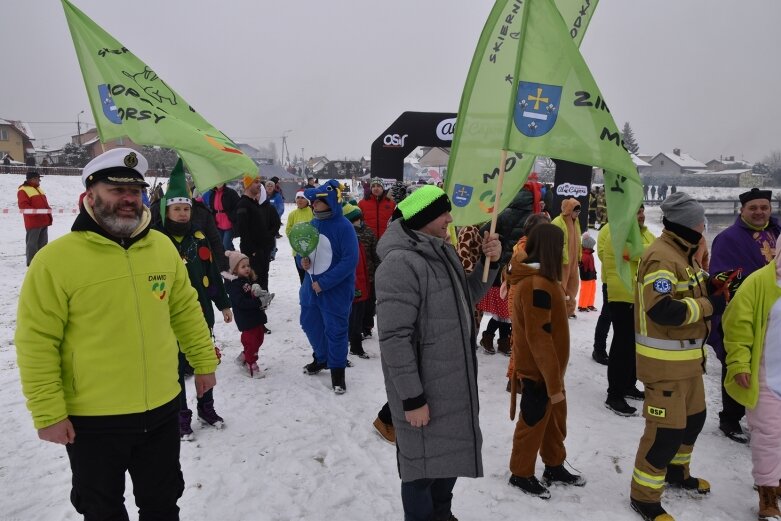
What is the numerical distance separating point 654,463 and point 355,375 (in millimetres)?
3278

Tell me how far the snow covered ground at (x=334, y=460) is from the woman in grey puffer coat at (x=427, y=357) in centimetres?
99

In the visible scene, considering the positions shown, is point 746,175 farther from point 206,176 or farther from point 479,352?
point 206,176

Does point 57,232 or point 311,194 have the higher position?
point 311,194

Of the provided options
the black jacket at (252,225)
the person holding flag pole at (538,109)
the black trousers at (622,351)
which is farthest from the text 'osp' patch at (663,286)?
the black jacket at (252,225)

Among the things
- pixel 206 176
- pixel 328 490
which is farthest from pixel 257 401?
pixel 206 176

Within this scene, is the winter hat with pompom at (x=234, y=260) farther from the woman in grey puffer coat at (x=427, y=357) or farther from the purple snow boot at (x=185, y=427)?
the woman in grey puffer coat at (x=427, y=357)

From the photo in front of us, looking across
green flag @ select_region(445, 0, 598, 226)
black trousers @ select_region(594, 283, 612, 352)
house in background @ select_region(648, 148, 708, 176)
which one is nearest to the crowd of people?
green flag @ select_region(445, 0, 598, 226)

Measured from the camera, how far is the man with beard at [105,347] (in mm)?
2117

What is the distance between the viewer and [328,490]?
347cm

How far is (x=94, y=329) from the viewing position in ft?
7.31

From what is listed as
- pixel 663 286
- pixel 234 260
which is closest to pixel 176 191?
pixel 234 260

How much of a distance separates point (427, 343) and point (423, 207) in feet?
2.39

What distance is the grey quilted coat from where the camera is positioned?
2.42m

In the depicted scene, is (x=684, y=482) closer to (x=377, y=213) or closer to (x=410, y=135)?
(x=377, y=213)
